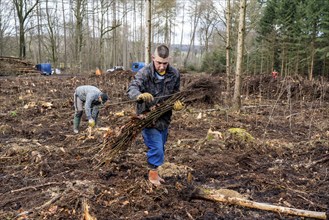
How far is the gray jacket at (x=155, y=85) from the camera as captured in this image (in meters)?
3.39

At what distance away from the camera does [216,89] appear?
15.2 ft

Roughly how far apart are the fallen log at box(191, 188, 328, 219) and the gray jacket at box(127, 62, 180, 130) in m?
0.88

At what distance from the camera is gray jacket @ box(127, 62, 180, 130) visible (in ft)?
11.1

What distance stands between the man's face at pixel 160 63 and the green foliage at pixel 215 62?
2202 centimetres

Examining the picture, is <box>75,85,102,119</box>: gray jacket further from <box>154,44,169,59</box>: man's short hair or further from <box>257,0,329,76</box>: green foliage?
<box>257,0,329,76</box>: green foliage

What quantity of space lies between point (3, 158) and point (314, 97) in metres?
12.9

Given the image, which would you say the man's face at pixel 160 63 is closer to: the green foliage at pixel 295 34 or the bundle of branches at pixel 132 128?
the bundle of branches at pixel 132 128

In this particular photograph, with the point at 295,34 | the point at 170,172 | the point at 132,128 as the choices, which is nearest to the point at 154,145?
the point at 132,128

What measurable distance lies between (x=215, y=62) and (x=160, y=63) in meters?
24.1

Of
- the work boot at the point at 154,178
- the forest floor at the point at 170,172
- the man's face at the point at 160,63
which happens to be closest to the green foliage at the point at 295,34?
the forest floor at the point at 170,172

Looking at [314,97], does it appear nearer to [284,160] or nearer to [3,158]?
[284,160]

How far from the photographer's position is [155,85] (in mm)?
3521

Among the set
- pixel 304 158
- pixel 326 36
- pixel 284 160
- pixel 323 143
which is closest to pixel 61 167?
pixel 284 160

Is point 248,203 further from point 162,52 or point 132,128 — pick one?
point 162,52
